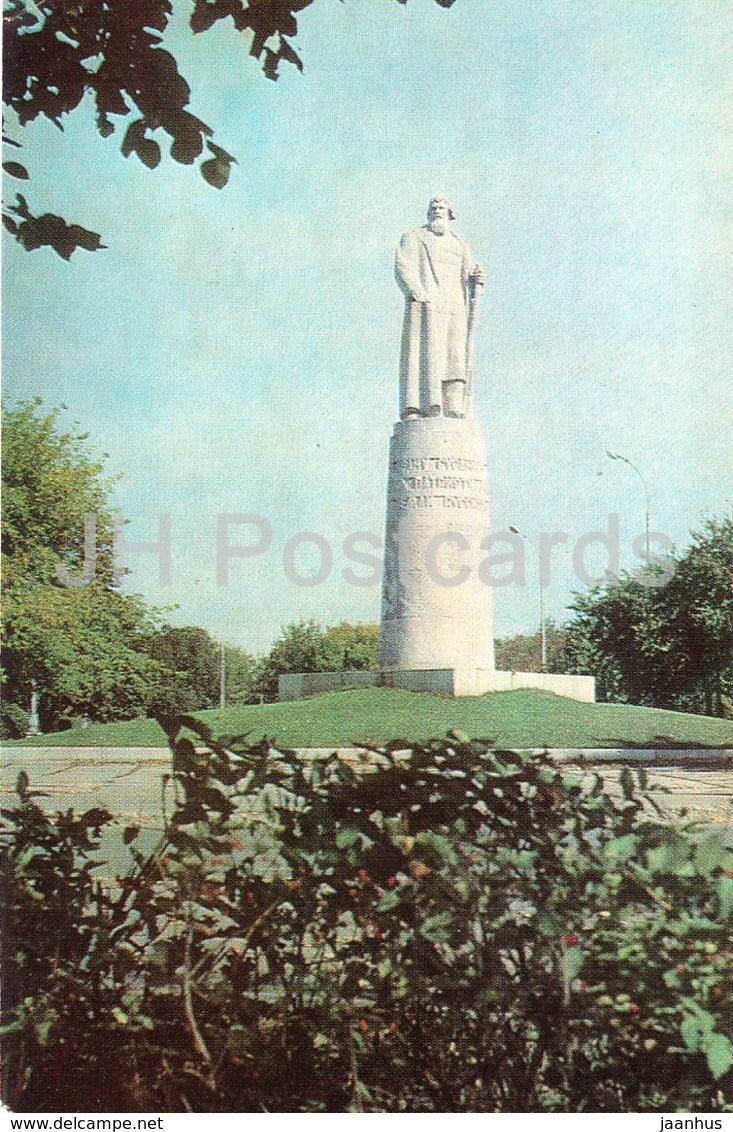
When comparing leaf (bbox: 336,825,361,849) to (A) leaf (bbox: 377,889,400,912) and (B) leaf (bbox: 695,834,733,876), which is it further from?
(B) leaf (bbox: 695,834,733,876)

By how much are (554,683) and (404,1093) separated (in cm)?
291

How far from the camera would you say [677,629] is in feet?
14.0

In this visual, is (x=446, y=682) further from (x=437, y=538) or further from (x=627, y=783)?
(x=437, y=538)

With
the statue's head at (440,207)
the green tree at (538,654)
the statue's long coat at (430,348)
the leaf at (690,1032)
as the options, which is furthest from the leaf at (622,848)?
the statue's long coat at (430,348)

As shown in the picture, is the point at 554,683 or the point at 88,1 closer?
the point at 88,1

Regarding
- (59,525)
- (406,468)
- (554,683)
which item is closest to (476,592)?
(406,468)

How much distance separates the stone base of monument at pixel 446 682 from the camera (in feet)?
13.4

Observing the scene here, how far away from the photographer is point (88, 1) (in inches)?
97.6

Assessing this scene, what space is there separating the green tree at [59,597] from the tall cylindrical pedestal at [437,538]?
7284mm

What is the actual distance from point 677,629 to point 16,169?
3.12 m

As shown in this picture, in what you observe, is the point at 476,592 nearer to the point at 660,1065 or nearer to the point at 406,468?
the point at 406,468

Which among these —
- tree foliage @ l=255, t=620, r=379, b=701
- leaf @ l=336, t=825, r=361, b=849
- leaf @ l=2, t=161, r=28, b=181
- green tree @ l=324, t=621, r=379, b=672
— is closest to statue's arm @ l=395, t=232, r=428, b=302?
green tree @ l=324, t=621, r=379, b=672

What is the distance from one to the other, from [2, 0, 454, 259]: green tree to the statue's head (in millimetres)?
1226

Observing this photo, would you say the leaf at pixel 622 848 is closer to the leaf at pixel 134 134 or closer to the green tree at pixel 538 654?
the leaf at pixel 134 134
